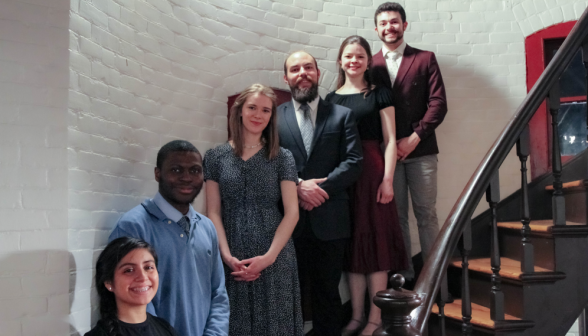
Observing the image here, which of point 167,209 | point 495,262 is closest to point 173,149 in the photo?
point 167,209

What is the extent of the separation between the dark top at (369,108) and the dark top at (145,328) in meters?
1.58

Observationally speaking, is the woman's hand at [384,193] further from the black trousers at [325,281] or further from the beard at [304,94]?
the beard at [304,94]

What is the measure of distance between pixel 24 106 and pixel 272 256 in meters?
1.18

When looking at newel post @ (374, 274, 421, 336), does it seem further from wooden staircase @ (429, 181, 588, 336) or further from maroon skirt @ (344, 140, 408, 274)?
maroon skirt @ (344, 140, 408, 274)

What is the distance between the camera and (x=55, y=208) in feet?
6.52

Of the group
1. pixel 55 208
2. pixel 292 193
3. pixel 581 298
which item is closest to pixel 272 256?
pixel 292 193

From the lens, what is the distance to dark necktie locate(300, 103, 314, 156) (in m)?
2.79

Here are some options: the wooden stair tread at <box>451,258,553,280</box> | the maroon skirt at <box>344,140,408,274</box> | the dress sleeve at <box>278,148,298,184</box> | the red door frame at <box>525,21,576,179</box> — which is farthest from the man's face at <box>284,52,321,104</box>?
the red door frame at <box>525,21,576,179</box>

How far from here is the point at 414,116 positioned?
10.6 ft

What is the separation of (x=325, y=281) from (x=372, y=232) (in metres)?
0.40

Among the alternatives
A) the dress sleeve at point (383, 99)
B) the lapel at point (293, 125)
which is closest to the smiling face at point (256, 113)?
the lapel at point (293, 125)

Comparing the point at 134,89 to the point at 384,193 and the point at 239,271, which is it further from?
the point at 384,193

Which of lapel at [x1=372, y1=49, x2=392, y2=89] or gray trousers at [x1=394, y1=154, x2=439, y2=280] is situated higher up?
lapel at [x1=372, y1=49, x2=392, y2=89]

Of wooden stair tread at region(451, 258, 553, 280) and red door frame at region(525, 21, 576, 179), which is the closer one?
wooden stair tread at region(451, 258, 553, 280)
